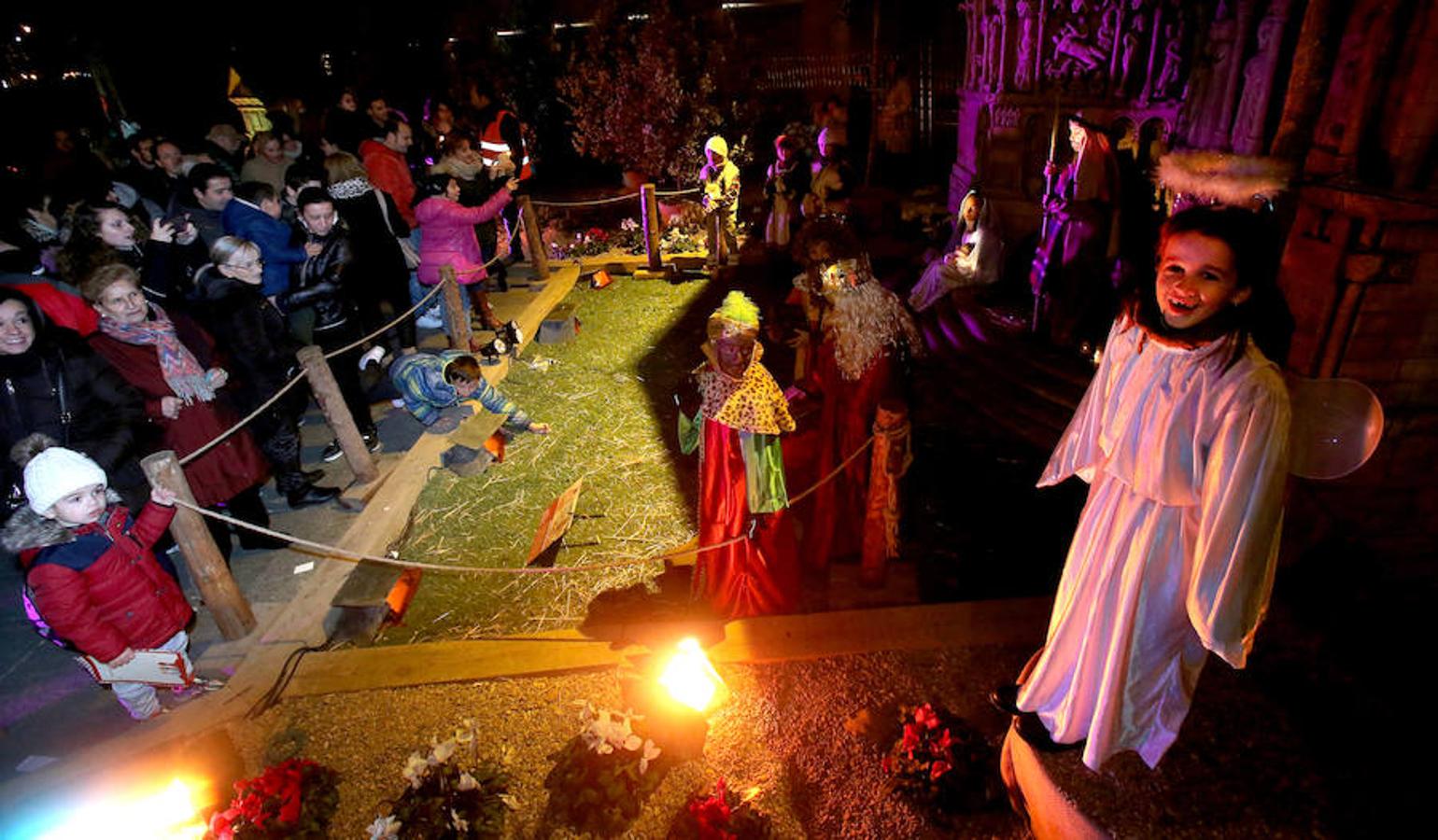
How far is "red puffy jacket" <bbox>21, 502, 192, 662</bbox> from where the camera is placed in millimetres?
3502

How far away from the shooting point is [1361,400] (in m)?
2.26

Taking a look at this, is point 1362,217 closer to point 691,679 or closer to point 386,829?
point 691,679

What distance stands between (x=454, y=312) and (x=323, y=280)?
72.8 inches

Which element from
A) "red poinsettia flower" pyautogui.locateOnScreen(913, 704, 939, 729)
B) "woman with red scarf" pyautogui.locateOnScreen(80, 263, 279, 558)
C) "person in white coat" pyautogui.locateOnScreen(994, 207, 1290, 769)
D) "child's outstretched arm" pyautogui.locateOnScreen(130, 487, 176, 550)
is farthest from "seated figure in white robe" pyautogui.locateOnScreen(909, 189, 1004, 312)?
"child's outstretched arm" pyautogui.locateOnScreen(130, 487, 176, 550)

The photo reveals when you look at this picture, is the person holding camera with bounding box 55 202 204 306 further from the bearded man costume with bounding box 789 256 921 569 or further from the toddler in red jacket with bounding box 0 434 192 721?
the bearded man costume with bounding box 789 256 921 569

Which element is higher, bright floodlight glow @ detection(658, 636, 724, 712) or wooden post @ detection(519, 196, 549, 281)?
wooden post @ detection(519, 196, 549, 281)

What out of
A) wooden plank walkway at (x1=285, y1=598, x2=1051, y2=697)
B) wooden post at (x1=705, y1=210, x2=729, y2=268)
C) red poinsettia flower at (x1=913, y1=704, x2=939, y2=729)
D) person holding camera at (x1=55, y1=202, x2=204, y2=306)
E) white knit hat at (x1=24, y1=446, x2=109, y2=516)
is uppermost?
person holding camera at (x1=55, y1=202, x2=204, y2=306)

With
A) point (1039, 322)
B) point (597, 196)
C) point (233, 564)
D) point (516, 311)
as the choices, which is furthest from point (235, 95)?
point (1039, 322)

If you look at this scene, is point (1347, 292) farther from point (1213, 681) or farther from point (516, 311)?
point (516, 311)

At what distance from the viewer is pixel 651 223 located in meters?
11.6

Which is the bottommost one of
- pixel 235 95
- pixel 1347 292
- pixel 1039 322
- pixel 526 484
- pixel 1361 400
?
pixel 526 484

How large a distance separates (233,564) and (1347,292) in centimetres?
784

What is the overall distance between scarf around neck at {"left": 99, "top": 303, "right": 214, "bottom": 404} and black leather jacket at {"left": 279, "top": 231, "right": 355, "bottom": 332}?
1.29 m

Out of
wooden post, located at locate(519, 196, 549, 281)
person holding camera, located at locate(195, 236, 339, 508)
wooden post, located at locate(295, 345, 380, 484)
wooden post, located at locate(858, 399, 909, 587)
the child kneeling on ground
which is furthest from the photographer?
wooden post, located at locate(519, 196, 549, 281)
